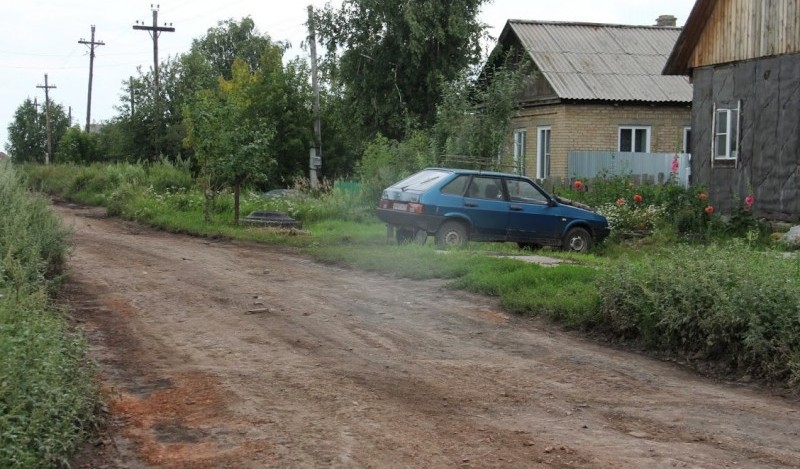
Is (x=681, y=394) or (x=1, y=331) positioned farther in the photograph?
(x=681, y=394)

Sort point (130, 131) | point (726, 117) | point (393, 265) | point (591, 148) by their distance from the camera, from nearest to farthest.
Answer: point (393, 265) → point (726, 117) → point (591, 148) → point (130, 131)

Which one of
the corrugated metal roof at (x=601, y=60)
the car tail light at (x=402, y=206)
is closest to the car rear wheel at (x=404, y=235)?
the car tail light at (x=402, y=206)

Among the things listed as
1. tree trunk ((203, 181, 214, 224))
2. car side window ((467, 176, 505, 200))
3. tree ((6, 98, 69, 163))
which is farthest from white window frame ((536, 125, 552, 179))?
tree ((6, 98, 69, 163))

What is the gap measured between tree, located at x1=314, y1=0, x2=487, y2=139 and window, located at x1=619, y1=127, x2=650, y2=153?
930 centimetres

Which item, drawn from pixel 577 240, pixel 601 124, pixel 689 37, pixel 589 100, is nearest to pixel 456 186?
pixel 577 240

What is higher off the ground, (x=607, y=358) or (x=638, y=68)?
(x=638, y=68)

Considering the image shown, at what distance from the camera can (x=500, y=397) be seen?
736 centimetres

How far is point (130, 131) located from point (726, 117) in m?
32.8

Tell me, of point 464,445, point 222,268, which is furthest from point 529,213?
point 464,445

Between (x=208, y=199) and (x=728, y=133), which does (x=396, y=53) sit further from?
(x=728, y=133)

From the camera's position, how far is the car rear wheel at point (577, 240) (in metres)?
18.7

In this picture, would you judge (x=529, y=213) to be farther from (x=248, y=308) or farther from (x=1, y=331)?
(x=1, y=331)

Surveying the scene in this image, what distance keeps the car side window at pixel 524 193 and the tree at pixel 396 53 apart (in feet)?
59.7

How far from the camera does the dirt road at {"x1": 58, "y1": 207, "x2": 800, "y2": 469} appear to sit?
595 centimetres
